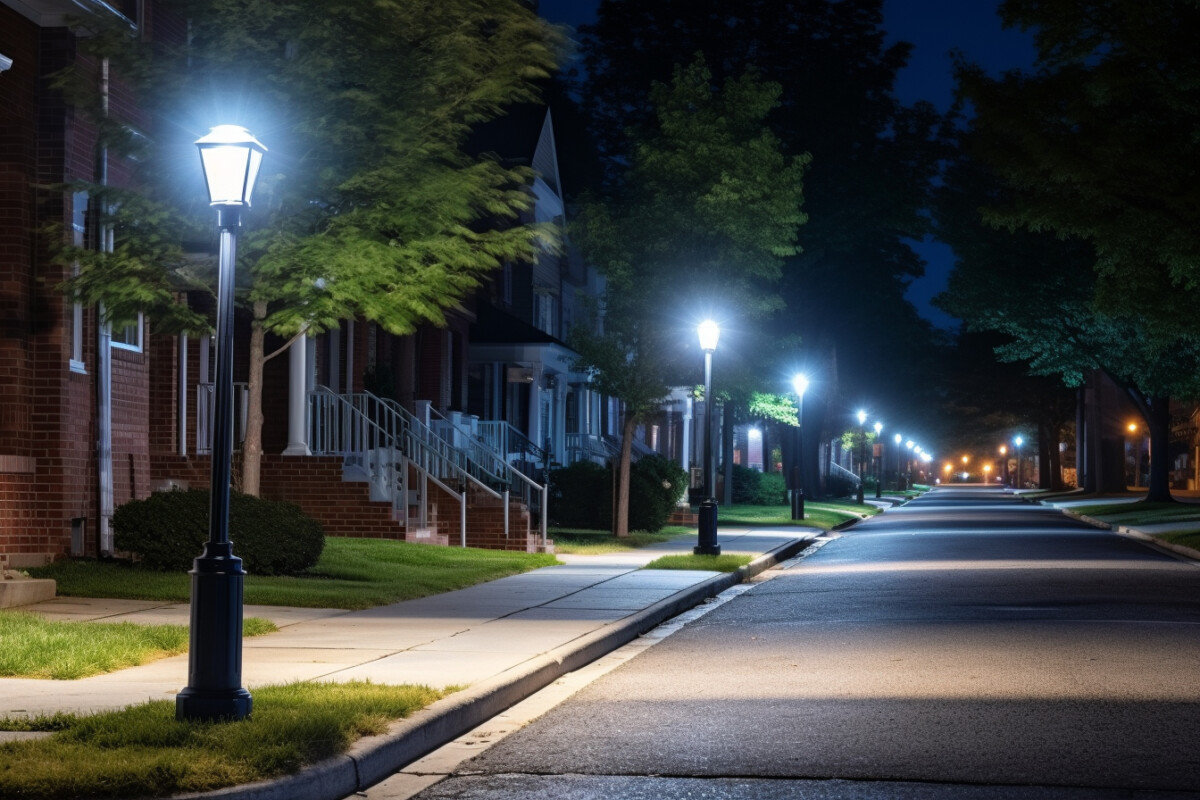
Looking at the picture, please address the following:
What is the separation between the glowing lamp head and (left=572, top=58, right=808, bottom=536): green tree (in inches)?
888

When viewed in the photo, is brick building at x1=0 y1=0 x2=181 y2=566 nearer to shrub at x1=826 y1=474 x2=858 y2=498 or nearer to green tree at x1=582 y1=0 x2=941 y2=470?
green tree at x1=582 y1=0 x2=941 y2=470

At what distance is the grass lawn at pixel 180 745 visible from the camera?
702cm

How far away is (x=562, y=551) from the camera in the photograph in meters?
27.8

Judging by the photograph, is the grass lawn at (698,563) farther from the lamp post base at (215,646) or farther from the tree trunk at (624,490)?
the lamp post base at (215,646)

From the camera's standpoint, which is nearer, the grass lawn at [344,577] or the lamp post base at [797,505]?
the grass lawn at [344,577]

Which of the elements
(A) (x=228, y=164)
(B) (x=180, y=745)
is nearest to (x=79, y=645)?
(A) (x=228, y=164)

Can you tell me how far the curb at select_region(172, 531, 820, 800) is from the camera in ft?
24.1

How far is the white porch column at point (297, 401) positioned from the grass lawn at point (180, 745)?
50.4ft

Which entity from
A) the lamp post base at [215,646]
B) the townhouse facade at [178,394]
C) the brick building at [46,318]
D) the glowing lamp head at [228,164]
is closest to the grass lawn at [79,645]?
the lamp post base at [215,646]

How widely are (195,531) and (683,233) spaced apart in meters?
16.4

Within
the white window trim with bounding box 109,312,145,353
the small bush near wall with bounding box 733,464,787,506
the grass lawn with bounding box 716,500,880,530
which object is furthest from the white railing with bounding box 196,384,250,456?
the small bush near wall with bounding box 733,464,787,506

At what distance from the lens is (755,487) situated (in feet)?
195

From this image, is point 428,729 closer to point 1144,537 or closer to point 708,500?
point 708,500

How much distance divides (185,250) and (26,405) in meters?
2.51
